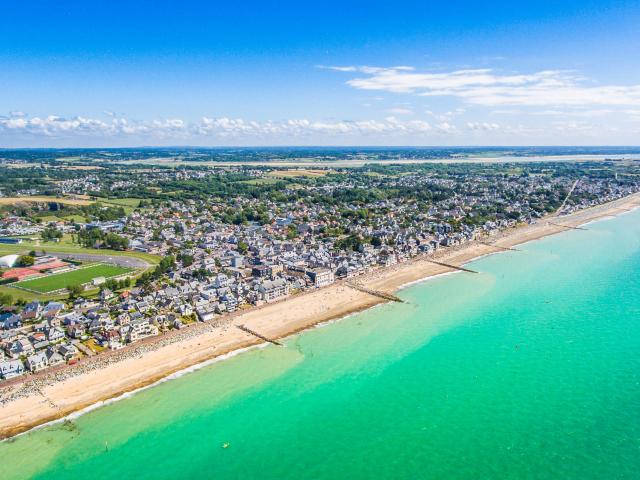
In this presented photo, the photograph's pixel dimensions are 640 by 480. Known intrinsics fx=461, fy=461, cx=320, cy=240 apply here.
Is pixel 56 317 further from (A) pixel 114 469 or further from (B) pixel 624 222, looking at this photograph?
(B) pixel 624 222

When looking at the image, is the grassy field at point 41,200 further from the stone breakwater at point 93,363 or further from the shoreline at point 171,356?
the stone breakwater at point 93,363

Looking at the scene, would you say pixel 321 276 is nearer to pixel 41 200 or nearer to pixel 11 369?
pixel 11 369

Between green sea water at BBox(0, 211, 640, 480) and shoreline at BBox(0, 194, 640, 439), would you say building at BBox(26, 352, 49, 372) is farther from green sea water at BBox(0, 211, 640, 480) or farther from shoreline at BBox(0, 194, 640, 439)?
green sea water at BBox(0, 211, 640, 480)

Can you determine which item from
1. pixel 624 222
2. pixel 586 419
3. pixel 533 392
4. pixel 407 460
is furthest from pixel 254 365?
pixel 624 222

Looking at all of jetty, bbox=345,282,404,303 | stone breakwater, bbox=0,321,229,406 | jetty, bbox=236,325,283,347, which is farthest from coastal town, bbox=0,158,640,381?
jetty, bbox=236,325,283,347

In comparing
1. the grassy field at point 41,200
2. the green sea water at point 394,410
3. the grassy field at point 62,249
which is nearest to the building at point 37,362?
the green sea water at point 394,410
